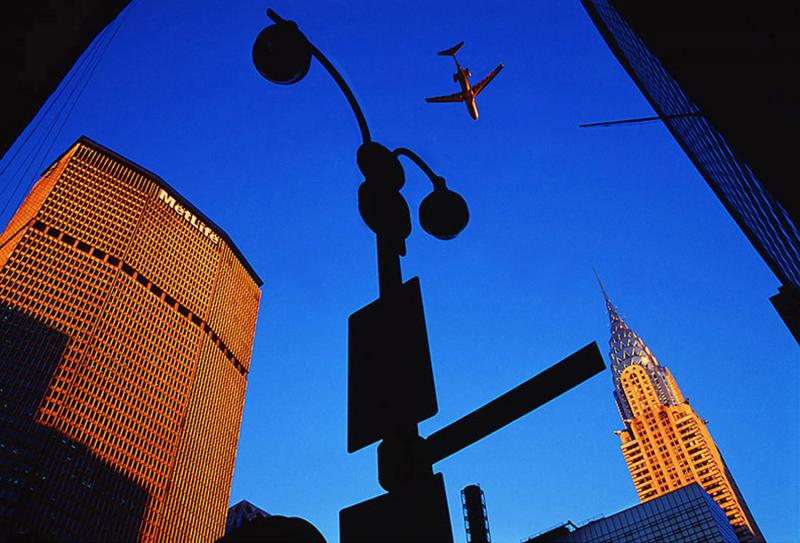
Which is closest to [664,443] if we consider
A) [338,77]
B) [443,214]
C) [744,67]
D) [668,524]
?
[668,524]

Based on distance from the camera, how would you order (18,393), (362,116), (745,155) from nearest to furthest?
(362,116) < (745,155) < (18,393)

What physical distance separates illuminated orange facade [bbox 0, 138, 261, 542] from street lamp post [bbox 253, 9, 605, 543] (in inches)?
4016

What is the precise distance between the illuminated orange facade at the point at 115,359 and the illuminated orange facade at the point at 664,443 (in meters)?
107

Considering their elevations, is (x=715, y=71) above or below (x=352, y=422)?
above

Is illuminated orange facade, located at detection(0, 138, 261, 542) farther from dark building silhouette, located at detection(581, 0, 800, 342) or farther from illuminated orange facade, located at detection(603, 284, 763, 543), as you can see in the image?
illuminated orange facade, located at detection(603, 284, 763, 543)

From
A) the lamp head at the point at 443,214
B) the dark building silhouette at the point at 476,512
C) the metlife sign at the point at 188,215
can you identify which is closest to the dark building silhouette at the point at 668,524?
the dark building silhouette at the point at 476,512

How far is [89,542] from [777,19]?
112m

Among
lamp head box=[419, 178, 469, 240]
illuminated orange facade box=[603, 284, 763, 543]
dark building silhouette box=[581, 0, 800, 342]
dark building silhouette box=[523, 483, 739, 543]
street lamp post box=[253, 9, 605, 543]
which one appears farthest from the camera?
illuminated orange facade box=[603, 284, 763, 543]

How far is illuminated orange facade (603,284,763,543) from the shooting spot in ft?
427

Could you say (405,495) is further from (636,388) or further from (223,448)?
(636,388)

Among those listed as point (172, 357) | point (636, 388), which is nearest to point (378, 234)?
point (172, 357)

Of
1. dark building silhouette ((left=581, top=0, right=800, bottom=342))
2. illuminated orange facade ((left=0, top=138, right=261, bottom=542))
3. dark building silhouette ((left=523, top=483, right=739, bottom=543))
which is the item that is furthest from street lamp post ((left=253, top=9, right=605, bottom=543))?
illuminated orange facade ((left=0, top=138, right=261, bottom=542))

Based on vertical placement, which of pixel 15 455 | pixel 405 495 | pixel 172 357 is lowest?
pixel 405 495

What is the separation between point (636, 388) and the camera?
152 m
